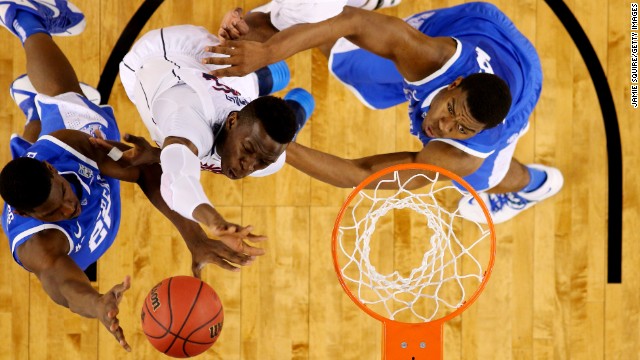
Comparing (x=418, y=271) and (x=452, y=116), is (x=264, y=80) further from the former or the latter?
(x=418, y=271)

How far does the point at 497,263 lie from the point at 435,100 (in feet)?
3.89

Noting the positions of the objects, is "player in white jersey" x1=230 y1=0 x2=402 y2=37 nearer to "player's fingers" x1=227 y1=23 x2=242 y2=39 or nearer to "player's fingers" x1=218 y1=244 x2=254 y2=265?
"player's fingers" x1=227 y1=23 x2=242 y2=39

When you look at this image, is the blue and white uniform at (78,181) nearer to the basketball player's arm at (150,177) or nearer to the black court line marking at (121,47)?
the basketball player's arm at (150,177)

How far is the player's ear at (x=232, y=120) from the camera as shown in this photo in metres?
2.06

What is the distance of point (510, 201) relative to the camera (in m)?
3.27

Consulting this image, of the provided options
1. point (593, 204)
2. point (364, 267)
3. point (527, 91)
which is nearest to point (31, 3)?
point (364, 267)

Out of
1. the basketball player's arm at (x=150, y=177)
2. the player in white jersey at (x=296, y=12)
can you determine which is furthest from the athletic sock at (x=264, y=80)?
the basketball player's arm at (x=150, y=177)

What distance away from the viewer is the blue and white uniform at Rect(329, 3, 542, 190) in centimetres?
251

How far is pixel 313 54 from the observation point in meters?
3.33

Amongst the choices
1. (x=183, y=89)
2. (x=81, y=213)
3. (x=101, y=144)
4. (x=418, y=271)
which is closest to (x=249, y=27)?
(x=183, y=89)

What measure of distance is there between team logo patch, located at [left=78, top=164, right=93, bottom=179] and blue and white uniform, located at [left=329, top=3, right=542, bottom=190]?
3.63ft

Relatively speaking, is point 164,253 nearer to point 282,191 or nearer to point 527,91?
point 282,191

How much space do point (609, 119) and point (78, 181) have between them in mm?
2456

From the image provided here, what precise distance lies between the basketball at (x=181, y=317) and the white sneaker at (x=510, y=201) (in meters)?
1.37
